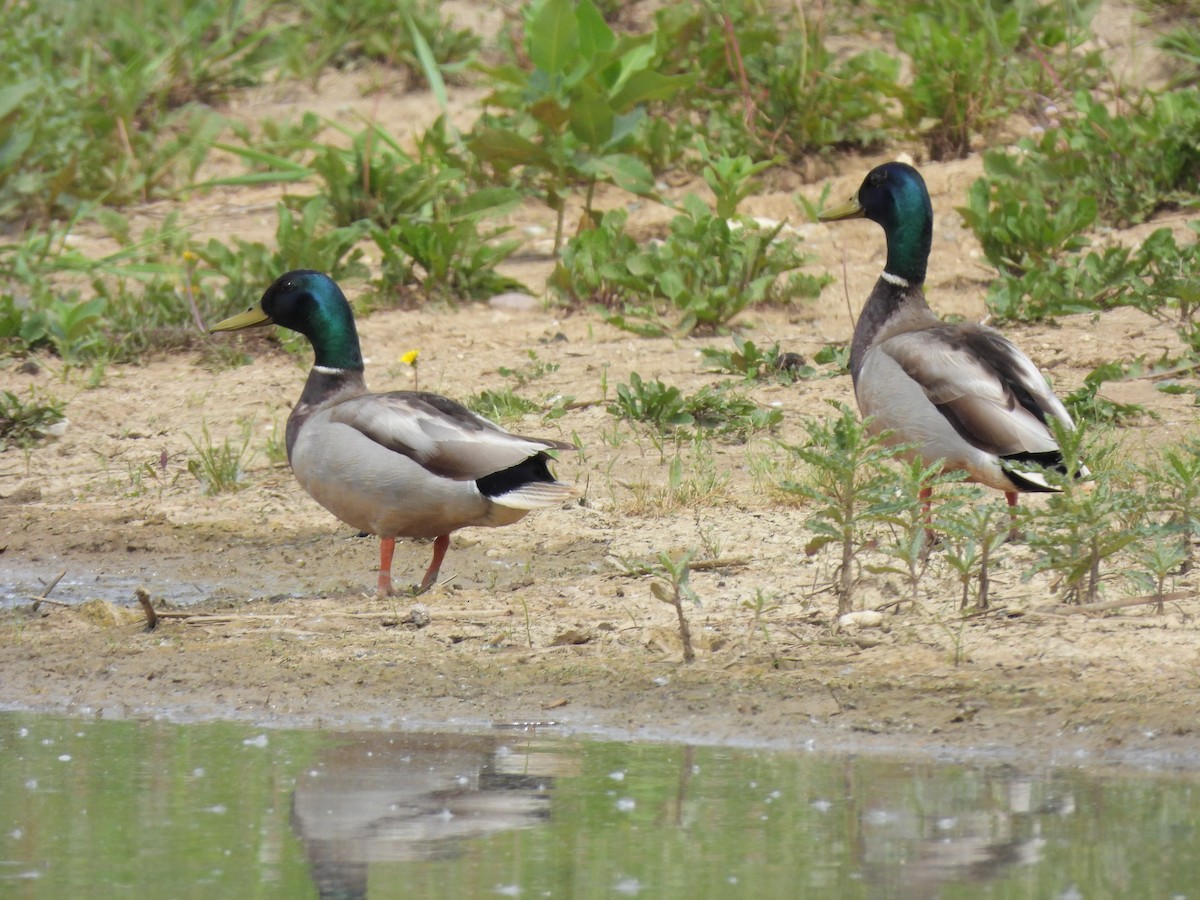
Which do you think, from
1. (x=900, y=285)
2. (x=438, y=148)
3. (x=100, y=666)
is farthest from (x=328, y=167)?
(x=100, y=666)

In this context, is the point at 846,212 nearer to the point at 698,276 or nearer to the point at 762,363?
the point at 762,363

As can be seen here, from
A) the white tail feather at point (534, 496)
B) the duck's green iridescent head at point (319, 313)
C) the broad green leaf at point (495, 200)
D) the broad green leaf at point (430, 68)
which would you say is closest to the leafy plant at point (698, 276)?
the broad green leaf at point (495, 200)

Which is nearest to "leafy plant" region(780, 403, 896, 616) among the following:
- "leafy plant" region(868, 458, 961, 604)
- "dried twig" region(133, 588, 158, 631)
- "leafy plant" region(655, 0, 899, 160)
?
"leafy plant" region(868, 458, 961, 604)

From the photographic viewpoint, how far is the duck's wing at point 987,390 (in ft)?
20.1

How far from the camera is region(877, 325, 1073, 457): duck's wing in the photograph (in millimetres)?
6133

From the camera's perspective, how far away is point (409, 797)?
4277mm

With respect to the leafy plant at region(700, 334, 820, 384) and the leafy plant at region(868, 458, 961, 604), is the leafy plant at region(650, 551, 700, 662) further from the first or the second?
the leafy plant at region(700, 334, 820, 384)

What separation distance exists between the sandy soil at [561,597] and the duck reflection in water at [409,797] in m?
0.25

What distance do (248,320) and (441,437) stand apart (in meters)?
1.41

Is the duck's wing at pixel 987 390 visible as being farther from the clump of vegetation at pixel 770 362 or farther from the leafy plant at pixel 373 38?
the leafy plant at pixel 373 38

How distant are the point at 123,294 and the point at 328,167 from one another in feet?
3.94

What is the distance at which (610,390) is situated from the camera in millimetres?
7957

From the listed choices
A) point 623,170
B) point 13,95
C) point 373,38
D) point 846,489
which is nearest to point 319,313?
point 846,489

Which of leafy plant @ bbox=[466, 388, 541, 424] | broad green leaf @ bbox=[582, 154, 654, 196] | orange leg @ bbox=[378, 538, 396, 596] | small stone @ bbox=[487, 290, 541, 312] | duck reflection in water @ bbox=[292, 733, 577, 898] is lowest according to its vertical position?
duck reflection in water @ bbox=[292, 733, 577, 898]
